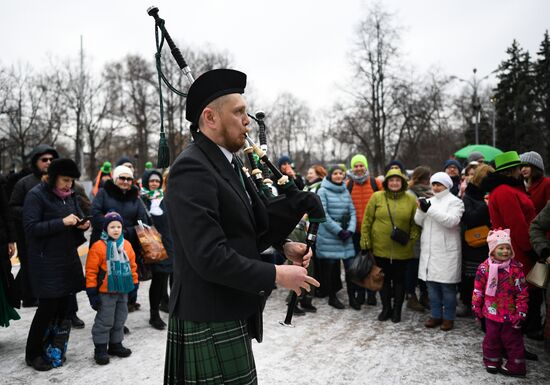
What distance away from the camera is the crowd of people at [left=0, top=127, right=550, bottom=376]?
13.4 feet

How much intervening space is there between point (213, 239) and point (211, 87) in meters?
0.71

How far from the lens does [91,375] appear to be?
12.9 ft

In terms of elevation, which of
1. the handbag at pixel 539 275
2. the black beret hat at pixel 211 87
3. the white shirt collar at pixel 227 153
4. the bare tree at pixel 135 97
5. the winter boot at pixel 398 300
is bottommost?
the winter boot at pixel 398 300

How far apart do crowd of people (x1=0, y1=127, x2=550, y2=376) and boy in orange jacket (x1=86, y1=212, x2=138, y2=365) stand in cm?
1

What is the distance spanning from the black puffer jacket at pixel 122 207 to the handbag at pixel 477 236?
392cm

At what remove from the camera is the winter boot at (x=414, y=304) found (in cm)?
593

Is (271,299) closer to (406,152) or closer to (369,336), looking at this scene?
(369,336)

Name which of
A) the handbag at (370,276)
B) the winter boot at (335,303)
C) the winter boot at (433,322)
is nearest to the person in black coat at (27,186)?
the winter boot at (335,303)

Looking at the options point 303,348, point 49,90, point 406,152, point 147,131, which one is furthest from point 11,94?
point 303,348

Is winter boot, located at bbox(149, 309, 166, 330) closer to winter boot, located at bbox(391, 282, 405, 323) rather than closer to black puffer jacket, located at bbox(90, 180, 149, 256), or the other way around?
black puffer jacket, located at bbox(90, 180, 149, 256)

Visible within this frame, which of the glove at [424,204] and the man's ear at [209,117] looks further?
the glove at [424,204]

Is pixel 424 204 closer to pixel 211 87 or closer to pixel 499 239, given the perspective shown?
pixel 499 239

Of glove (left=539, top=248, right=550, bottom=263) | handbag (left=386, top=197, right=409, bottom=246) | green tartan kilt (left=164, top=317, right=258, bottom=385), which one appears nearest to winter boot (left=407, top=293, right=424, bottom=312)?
handbag (left=386, top=197, right=409, bottom=246)

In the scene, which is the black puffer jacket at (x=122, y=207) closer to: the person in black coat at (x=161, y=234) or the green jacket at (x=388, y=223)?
the person in black coat at (x=161, y=234)
